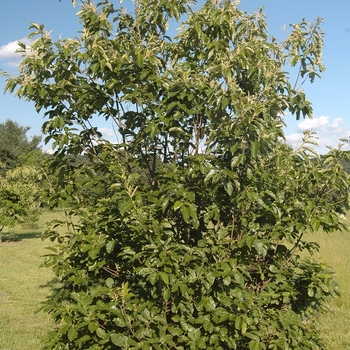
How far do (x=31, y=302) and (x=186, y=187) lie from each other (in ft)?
19.9

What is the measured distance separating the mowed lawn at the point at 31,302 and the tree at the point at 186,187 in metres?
0.63

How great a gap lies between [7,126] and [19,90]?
51.9m

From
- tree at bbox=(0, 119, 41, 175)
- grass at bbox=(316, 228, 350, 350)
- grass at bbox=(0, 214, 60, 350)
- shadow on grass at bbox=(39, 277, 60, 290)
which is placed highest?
tree at bbox=(0, 119, 41, 175)

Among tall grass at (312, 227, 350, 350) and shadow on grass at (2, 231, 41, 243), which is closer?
tall grass at (312, 227, 350, 350)

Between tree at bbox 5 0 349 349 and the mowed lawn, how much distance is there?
0.63 metres

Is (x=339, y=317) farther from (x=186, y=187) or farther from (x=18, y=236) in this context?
(x=18, y=236)

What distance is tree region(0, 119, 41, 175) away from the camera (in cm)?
4675

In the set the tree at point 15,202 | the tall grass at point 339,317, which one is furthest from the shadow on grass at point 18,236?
the tall grass at point 339,317

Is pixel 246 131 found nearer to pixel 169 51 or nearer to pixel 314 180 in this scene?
pixel 314 180

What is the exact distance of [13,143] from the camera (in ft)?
163

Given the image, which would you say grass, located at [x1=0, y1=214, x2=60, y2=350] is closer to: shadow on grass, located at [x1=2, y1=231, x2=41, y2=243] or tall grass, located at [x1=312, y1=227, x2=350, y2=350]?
shadow on grass, located at [x1=2, y1=231, x2=41, y2=243]

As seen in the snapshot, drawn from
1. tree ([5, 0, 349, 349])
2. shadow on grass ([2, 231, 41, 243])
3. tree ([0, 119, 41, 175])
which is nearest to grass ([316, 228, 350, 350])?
tree ([5, 0, 349, 349])

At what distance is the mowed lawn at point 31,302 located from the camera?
20.2 feet

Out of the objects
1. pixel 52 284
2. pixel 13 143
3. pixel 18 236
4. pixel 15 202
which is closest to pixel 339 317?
pixel 52 284
